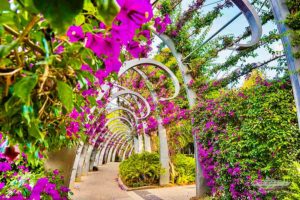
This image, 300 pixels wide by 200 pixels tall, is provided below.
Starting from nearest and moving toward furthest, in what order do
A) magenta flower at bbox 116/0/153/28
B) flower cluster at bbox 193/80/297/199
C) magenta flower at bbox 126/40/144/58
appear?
magenta flower at bbox 116/0/153/28
magenta flower at bbox 126/40/144/58
flower cluster at bbox 193/80/297/199

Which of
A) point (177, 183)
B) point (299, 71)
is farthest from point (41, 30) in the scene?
point (177, 183)

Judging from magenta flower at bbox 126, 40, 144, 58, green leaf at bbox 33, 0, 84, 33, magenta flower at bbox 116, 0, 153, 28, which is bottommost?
green leaf at bbox 33, 0, 84, 33

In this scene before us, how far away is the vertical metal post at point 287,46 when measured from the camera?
4.48 m

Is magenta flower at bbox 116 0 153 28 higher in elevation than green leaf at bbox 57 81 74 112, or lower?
higher

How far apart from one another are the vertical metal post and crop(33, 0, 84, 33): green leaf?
4684 millimetres

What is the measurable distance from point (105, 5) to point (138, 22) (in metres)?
0.26

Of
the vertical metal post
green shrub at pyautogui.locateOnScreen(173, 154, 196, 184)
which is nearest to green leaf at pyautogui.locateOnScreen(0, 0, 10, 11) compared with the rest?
the vertical metal post

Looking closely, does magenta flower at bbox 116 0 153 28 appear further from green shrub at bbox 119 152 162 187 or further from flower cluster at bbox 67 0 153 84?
green shrub at bbox 119 152 162 187

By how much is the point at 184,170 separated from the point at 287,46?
10.7 meters

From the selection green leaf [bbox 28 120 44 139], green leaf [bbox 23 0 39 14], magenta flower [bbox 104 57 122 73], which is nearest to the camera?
green leaf [bbox 23 0 39 14]

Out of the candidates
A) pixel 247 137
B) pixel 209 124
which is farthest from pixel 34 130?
pixel 209 124

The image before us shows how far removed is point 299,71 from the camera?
4398 mm

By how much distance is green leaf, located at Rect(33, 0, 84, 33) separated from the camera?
0.45 metres

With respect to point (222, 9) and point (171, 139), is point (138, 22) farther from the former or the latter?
point (171, 139)
